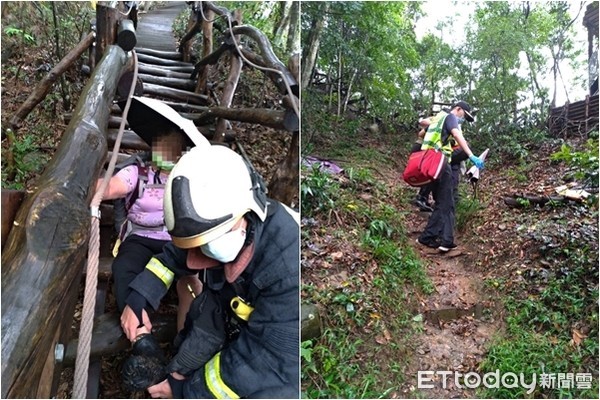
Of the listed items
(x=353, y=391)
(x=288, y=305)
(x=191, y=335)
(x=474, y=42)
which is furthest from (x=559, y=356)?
(x=474, y=42)

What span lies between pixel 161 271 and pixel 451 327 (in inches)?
45.4

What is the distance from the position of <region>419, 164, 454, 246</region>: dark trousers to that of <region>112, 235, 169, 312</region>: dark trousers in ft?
5.12

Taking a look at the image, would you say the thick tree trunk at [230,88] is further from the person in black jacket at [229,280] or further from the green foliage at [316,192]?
the person in black jacket at [229,280]

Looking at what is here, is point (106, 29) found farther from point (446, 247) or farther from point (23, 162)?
point (446, 247)

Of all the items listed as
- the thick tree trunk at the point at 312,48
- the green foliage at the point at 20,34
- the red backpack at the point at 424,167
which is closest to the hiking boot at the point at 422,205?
the red backpack at the point at 424,167

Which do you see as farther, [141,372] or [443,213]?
[443,213]

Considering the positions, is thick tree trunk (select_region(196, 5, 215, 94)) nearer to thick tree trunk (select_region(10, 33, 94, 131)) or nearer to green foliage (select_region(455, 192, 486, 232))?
thick tree trunk (select_region(10, 33, 94, 131))

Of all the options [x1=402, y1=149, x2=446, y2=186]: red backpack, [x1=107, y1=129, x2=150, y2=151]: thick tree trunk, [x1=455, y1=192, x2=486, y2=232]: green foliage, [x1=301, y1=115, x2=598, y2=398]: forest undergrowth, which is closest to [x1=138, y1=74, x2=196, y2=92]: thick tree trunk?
[x1=107, y1=129, x2=150, y2=151]: thick tree trunk

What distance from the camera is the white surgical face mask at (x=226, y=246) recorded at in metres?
1.18

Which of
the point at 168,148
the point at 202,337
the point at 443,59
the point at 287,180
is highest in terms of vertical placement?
the point at 443,59

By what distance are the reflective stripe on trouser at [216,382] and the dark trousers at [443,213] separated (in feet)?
5.24

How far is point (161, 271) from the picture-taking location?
4.90 feet

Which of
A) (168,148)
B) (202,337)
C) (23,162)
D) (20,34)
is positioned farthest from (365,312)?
(20,34)

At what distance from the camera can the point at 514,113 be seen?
3369mm
